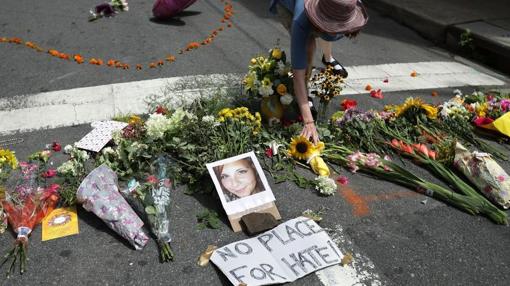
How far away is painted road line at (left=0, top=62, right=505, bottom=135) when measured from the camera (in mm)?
3953

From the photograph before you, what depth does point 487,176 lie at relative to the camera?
126 inches

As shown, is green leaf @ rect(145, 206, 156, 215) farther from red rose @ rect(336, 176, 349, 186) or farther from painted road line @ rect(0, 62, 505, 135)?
painted road line @ rect(0, 62, 505, 135)

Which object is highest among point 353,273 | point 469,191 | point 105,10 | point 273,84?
point 273,84

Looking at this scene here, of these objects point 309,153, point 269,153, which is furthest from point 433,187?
point 269,153

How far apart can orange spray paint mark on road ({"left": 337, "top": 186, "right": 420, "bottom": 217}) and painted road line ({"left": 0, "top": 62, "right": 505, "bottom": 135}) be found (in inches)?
70.4

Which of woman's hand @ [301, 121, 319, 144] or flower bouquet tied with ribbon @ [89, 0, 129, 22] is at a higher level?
woman's hand @ [301, 121, 319, 144]

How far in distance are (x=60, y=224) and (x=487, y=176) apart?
300cm

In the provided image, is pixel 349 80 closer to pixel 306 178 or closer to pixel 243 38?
pixel 243 38

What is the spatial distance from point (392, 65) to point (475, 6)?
325cm

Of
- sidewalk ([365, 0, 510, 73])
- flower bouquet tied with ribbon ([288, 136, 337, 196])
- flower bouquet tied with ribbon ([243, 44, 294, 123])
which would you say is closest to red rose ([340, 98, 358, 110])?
flower bouquet tied with ribbon ([243, 44, 294, 123])

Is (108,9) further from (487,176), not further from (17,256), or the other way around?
(487,176)

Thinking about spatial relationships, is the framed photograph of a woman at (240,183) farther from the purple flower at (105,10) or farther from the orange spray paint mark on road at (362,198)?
the purple flower at (105,10)

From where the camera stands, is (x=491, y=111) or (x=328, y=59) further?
(x=328, y=59)

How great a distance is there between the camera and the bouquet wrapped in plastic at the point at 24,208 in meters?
2.49
